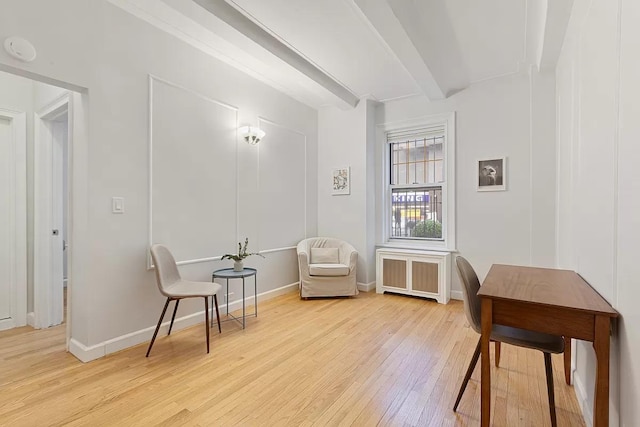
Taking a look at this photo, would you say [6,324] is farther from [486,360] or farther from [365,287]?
[486,360]

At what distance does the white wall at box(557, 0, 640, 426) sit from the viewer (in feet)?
3.77

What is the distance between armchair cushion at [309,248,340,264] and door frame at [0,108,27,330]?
3.16 m

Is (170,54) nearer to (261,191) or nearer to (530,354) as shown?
(261,191)

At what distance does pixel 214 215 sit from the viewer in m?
3.33

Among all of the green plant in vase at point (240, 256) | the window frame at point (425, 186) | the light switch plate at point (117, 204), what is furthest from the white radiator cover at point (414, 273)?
the light switch plate at point (117, 204)

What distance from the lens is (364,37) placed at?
2.95 metres

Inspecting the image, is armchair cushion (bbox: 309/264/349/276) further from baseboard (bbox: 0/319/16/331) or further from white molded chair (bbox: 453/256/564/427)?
baseboard (bbox: 0/319/16/331)

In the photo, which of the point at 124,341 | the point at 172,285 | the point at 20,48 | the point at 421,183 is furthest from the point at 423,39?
the point at 124,341

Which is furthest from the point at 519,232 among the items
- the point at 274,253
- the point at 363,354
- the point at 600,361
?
the point at 274,253

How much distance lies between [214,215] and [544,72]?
4.02m

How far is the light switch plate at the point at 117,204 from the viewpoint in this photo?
2.50 metres

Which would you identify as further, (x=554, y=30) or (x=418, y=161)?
(x=418, y=161)

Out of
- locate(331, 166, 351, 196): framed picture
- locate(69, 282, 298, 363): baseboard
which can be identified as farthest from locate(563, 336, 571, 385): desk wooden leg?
locate(331, 166, 351, 196): framed picture

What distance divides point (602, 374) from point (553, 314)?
26 cm
